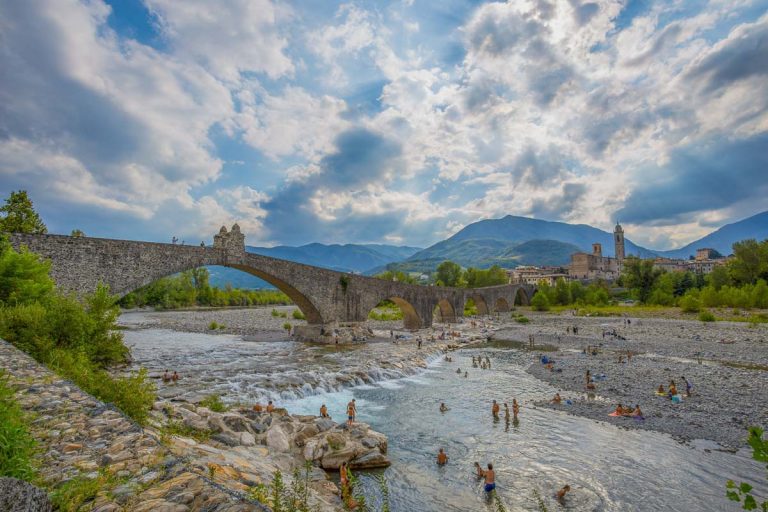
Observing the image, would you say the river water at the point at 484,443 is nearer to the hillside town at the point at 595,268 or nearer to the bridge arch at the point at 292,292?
the bridge arch at the point at 292,292

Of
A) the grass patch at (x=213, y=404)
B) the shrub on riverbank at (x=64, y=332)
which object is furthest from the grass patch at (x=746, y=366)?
the shrub on riverbank at (x=64, y=332)

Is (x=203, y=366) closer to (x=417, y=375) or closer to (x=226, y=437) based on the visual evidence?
(x=417, y=375)

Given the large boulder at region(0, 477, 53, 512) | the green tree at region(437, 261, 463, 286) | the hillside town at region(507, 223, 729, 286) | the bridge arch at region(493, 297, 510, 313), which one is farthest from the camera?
the hillside town at region(507, 223, 729, 286)

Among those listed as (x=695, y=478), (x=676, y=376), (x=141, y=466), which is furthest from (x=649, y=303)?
(x=141, y=466)

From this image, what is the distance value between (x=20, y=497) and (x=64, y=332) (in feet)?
38.2

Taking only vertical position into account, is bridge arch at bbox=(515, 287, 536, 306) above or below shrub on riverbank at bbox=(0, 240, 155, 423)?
above

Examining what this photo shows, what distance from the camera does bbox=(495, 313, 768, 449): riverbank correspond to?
12867 mm

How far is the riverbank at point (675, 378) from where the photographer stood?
42.2ft

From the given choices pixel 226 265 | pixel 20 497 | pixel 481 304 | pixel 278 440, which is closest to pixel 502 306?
pixel 481 304

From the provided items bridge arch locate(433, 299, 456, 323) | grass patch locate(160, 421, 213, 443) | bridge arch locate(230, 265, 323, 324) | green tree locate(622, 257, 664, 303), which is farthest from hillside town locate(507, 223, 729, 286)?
grass patch locate(160, 421, 213, 443)

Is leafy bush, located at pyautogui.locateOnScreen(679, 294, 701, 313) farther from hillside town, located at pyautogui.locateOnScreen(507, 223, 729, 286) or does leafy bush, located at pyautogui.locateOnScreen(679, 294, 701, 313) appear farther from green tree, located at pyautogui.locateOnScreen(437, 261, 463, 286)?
hillside town, located at pyautogui.locateOnScreen(507, 223, 729, 286)

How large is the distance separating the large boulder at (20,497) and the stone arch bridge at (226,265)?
1616cm

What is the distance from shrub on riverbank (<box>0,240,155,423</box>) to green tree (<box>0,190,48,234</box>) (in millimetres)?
12395

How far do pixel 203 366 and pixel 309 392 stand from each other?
7427 millimetres
